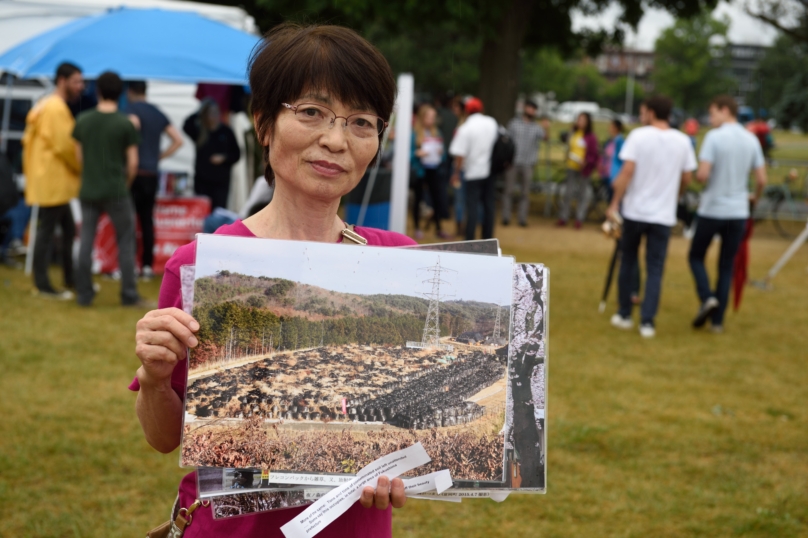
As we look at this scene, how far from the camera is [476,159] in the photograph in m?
11.4

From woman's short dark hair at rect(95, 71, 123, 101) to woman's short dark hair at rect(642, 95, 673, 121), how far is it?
5003mm

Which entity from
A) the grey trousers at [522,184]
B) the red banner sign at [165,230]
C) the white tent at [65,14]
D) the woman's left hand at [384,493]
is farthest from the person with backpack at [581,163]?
the woman's left hand at [384,493]

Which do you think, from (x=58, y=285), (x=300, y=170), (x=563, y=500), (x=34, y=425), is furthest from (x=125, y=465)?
(x=58, y=285)

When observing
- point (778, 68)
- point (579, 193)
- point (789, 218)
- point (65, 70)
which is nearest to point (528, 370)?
point (65, 70)

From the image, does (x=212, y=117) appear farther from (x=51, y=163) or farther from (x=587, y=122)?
(x=587, y=122)

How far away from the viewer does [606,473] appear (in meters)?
4.79

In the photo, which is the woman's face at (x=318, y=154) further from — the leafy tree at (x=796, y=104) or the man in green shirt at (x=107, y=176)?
the leafy tree at (x=796, y=104)

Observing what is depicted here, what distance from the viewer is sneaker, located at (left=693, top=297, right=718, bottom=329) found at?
8.32 meters

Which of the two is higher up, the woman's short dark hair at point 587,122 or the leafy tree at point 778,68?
the leafy tree at point 778,68

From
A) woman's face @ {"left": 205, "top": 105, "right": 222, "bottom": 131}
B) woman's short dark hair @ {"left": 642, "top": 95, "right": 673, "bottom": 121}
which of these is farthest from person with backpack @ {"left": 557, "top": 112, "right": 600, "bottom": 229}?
woman's face @ {"left": 205, "top": 105, "right": 222, "bottom": 131}

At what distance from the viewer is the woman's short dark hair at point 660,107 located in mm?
7777

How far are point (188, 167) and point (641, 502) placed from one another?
9864 mm

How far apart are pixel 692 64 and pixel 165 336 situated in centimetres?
8226

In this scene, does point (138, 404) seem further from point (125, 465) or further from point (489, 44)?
point (489, 44)
